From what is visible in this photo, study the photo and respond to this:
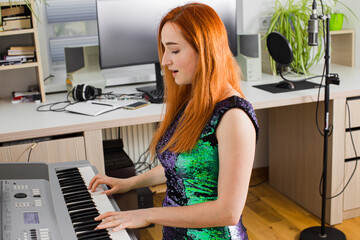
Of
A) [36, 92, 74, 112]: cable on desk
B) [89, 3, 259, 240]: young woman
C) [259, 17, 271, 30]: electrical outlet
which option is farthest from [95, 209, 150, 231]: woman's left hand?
[259, 17, 271, 30]: electrical outlet

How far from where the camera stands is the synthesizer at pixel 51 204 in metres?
1.20

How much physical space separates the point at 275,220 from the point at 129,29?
4.63ft

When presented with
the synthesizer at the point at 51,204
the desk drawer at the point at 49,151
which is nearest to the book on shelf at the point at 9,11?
the desk drawer at the point at 49,151

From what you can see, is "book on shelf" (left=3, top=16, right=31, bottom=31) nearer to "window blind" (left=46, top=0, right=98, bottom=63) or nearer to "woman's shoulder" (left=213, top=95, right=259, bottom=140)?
"window blind" (left=46, top=0, right=98, bottom=63)

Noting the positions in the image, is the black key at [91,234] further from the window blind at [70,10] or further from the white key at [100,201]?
the window blind at [70,10]

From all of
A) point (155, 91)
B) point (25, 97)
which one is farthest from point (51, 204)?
point (25, 97)

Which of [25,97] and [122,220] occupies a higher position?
[25,97]

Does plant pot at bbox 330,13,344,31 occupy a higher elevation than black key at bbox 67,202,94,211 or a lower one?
higher

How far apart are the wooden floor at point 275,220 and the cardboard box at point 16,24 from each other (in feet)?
4.33

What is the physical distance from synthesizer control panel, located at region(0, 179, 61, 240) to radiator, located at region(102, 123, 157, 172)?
4.92 ft

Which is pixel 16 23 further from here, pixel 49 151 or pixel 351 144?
pixel 351 144

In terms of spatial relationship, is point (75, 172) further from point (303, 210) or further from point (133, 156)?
point (303, 210)

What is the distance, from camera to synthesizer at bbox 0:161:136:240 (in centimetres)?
120

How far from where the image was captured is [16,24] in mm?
2414
